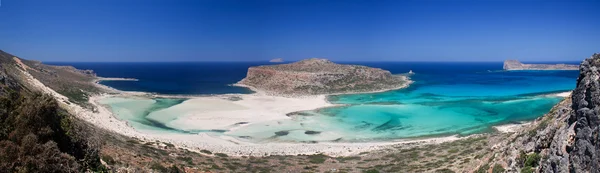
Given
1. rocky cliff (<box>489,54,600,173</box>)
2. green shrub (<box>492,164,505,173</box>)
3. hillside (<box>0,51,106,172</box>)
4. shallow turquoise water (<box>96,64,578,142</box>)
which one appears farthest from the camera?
shallow turquoise water (<box>96,64,578,142</box>)

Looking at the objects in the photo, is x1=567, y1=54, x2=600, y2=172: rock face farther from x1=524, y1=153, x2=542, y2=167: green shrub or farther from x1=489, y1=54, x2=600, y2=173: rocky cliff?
x1=524, y1=153, x2=542, y2=167: green shrub

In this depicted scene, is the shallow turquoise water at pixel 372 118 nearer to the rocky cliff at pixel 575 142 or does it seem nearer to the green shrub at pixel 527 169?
the rocky cliff at pixel 575 142

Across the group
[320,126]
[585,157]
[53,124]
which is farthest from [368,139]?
[53,124]

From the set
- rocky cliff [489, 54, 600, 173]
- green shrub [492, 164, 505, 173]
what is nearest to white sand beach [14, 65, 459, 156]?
green shrub [492, 164, 505, 173]

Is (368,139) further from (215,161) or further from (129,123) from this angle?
(129,123)

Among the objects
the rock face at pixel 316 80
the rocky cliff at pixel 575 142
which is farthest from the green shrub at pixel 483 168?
the rock face at pixel 316 80

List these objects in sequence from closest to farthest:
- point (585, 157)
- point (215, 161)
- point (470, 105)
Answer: point (585, 157) → point (215, 161) → point (470, 105)
